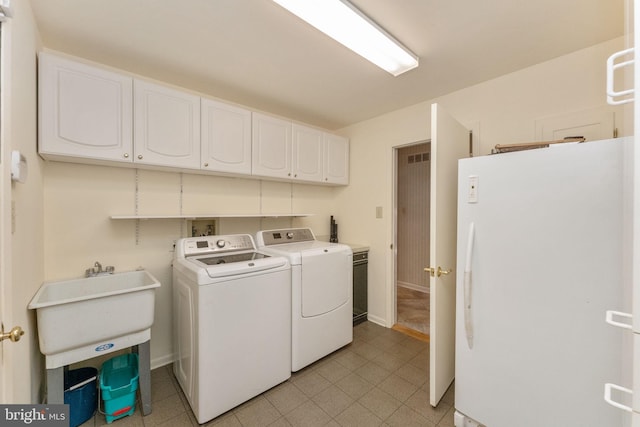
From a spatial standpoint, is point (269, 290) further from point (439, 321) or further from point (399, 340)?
point (399, 340)

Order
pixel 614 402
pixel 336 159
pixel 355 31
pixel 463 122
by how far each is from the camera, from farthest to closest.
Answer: pixel 336 159
pixel 463 122
pixel 355 31
pixel 614 402

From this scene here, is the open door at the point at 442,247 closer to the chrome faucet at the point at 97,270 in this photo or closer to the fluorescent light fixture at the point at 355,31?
the fluorescent light fixture at the point at 355,31

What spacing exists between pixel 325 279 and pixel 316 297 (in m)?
0.18

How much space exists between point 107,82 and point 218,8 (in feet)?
3.17

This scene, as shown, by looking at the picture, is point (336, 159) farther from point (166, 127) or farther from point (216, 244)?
point (166, 127)

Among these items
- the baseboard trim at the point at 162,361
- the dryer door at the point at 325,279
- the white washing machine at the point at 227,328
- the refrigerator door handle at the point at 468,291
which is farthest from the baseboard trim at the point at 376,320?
the baseboard trim at the point at 162,361

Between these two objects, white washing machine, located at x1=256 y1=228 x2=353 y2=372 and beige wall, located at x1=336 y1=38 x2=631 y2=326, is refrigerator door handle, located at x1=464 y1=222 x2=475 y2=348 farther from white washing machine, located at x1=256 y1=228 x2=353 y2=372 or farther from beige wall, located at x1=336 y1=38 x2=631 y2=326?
white washing machine, located at x1=256 y1=228 x2=353 y2=372

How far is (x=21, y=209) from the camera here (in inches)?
47.6

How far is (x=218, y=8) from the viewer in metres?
1.44

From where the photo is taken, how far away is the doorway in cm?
416

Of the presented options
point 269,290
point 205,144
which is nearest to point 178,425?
point 269,290

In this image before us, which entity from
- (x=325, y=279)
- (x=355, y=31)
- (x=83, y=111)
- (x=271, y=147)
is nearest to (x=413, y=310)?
(x=325, y=279)

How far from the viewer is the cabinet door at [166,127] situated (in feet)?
6.13

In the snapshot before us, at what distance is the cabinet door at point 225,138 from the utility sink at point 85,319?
3.66ft
